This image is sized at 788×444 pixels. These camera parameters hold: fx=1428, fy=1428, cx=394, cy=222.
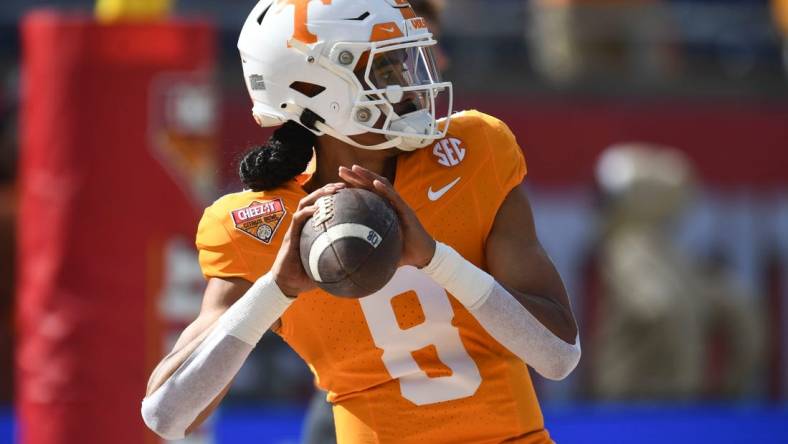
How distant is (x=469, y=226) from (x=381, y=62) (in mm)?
380

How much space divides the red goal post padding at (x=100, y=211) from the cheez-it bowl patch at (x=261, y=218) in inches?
81.2

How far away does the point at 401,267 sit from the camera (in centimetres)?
288

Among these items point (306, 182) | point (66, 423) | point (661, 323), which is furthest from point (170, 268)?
point (661, 323)

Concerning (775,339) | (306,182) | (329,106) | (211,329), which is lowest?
(775,339)

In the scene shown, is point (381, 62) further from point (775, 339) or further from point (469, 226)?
point (775, 339)

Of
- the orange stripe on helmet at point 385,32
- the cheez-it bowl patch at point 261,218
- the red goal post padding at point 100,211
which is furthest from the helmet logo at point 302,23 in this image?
the red goal post padding at point 100,211

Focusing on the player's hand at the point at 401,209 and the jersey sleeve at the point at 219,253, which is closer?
the player's hand at the point at 401,209

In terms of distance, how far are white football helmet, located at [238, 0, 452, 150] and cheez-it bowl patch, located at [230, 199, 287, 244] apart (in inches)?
7.9

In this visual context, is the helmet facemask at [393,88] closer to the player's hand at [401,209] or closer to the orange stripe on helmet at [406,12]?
the orange stripe on helmet at [406,12]

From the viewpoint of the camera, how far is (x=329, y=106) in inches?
116

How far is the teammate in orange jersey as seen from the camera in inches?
113

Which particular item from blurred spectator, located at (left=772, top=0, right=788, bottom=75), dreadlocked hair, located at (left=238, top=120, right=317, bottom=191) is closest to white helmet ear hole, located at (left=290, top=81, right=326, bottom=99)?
dreadlocked hair, located at (left=238, top=120, right=317, bottom=191)

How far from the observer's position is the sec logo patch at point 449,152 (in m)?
2.95

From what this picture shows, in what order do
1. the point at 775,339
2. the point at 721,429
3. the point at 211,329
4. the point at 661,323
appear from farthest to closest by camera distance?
1. the point at 775,339
2. the point at 661,323
3. the point at 721,429
4. the point at 211,329
